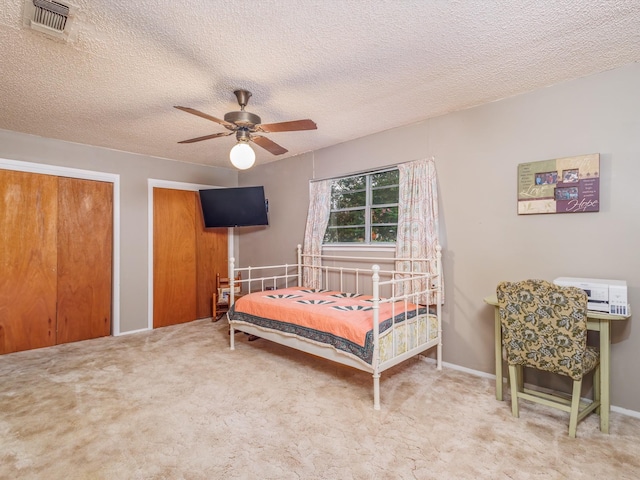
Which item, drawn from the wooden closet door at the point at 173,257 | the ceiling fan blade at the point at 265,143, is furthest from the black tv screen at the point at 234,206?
the ceiling fan blade at the point at 265,143

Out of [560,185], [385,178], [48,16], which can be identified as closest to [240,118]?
[48,16]

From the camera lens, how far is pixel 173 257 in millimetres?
4551

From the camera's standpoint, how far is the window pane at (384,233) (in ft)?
11.3

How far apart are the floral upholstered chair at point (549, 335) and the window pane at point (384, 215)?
1505mm

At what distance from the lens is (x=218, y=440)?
1.90m

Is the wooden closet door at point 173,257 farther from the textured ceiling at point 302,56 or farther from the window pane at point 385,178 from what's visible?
the window pane at point 385,178

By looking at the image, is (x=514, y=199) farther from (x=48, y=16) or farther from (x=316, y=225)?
(x=48, y=16)

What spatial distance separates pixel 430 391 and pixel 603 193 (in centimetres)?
189

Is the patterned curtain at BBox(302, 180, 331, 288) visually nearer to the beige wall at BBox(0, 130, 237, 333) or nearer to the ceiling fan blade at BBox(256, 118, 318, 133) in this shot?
the ceiling fan blade at BBox(256, 118, 318, 133)

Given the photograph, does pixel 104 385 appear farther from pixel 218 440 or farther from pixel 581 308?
pixel 581 308

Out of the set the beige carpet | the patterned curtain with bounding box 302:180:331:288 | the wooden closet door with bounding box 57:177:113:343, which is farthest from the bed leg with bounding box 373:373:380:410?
the wooden closet door with bounding box 57:177:113:343

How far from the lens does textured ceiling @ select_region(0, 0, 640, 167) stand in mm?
1629

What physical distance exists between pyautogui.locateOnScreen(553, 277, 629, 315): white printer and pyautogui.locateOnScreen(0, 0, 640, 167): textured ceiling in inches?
57.1

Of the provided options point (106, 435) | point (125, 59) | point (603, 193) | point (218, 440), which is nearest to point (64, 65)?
point (125, 59)
